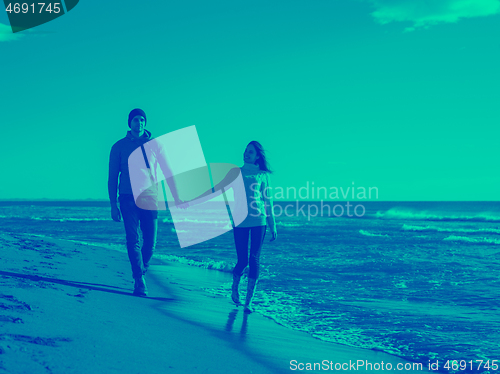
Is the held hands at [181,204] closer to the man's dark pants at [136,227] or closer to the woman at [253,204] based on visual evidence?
the woman at [253,204]

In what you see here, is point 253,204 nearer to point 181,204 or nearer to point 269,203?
point 269,203

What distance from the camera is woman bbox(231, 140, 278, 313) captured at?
426cm

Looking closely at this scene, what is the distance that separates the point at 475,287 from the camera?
619 cm

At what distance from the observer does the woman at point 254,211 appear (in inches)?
168

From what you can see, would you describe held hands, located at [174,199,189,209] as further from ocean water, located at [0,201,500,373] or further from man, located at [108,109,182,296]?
ocean water, located at [0,201,500,373]

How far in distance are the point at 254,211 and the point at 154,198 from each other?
1.08 metres

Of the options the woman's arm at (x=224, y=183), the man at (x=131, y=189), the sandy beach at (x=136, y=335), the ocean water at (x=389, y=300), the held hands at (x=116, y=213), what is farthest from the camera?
the woman's arm at (x=224, y=183)

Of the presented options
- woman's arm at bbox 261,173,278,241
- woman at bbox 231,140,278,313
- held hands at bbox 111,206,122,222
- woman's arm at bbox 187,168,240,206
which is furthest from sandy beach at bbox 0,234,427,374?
woman's arm at bbox 187,168,240,206

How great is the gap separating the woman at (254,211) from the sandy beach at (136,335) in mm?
548

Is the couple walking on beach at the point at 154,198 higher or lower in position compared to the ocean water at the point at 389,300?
higher

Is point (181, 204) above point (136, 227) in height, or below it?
above

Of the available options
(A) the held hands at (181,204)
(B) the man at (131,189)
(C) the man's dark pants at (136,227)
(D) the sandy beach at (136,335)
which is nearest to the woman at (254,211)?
(D) the sandy beach at (136,335)

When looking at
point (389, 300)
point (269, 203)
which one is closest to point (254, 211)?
point (269, 203)

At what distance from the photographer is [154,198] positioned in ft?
14.0
